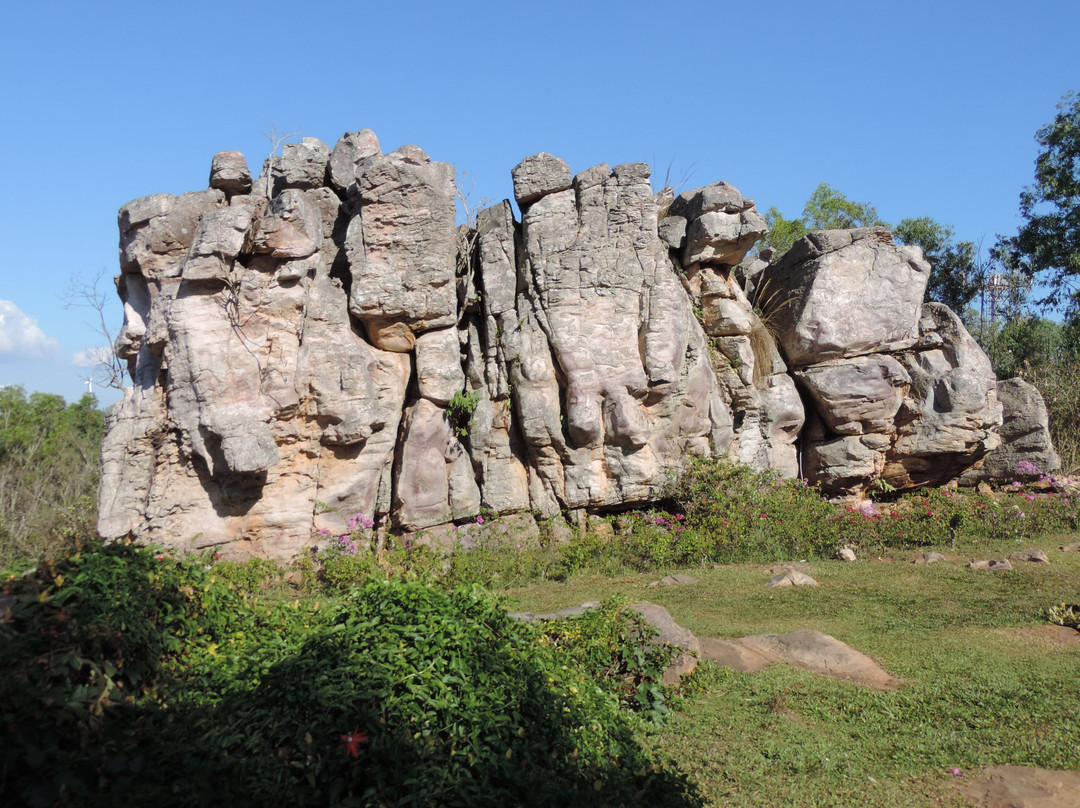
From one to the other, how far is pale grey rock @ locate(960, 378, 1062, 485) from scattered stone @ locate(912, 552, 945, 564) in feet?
16.6

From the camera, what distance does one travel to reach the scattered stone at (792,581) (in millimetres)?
8930

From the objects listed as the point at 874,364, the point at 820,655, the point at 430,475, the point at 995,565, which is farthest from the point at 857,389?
the point at 820,655

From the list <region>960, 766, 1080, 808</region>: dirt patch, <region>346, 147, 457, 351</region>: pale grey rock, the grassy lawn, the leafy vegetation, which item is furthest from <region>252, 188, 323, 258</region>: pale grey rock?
<region>960, 766, 1080, 808</region>: dirt patch

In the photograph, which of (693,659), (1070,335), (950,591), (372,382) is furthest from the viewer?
(1070,335)

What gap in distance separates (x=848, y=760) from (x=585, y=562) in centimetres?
563

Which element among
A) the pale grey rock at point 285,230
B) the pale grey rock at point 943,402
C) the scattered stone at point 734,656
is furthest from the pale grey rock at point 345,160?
the pale grey rock at point 943,402

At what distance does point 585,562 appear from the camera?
33.3 ft

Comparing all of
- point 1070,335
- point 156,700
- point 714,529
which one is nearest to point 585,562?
point 714,529

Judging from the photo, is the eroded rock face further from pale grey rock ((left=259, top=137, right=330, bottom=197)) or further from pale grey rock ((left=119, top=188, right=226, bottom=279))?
pale grey rock ((left=119, top=188, right=226, bottom=279))

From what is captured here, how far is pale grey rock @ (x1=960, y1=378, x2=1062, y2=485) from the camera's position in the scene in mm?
14164

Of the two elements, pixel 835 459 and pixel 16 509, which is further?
pixel 16 509

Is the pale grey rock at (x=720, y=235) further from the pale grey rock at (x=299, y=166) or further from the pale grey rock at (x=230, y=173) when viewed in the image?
the pale grey rock at (x=230, y=173)

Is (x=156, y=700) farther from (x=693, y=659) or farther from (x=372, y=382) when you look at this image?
(x=372, y=382)

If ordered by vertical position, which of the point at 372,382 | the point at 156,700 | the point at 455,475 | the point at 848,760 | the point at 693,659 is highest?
the point at 372,382
